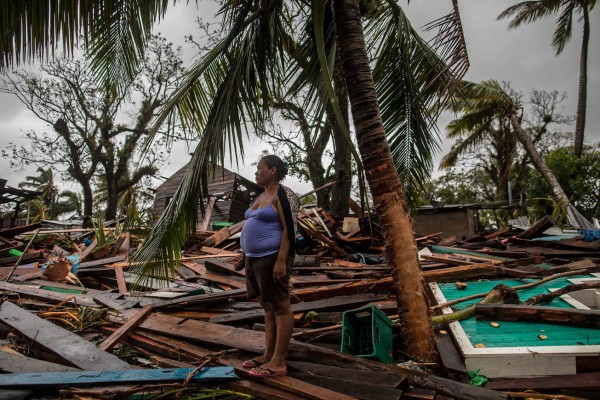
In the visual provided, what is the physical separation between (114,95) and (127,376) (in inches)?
104

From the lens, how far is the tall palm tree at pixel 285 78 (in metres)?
3.00

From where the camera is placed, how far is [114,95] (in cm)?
382

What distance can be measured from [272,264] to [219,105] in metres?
1.80

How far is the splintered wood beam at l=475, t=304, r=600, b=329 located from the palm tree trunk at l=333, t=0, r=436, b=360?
0.88 m

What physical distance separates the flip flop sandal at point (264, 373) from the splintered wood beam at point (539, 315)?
2.00 meters

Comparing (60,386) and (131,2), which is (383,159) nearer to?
(131,2)

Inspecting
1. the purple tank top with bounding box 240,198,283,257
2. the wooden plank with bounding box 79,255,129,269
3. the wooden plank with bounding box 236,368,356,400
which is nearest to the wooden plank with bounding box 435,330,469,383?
the wooden plank with bounding box 236,368,356,400

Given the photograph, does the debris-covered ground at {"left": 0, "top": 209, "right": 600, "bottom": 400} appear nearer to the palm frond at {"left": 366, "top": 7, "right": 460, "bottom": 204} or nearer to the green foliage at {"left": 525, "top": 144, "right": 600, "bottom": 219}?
the palm frond at {"left": 366, "top": 7, "right": 460, "bottom": 204}

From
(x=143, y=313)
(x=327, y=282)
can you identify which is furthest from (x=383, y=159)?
(x=143, y=313)

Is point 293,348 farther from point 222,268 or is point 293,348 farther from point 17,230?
point 17,230

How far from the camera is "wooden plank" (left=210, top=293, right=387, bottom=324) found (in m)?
4.12

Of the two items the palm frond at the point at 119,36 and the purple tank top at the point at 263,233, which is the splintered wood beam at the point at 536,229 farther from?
the palm frond at the point at 119,36

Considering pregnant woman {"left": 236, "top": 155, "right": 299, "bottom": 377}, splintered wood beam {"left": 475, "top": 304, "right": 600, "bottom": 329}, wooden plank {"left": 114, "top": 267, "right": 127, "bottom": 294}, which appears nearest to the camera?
pregnant woman {"left": 236, "top": 155, "right": 299, "bottom": 377}

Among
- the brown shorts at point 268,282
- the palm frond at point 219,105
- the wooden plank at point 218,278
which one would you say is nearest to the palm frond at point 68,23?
the palm frond at point 219,105
